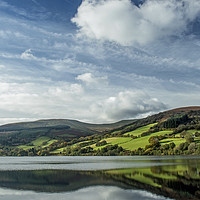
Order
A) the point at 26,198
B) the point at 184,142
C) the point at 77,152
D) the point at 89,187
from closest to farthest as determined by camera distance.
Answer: the point at 26,198
the point at 89,187
the point at 184,142
the point at 77,152

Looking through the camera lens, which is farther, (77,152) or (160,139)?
(77,152)

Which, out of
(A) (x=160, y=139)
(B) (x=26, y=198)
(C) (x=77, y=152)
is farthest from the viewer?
(C) (x=77, y=152)

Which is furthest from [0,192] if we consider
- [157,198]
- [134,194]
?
[157,198]

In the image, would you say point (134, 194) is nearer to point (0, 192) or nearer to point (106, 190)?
point (106, 190)

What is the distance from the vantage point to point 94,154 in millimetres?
179750

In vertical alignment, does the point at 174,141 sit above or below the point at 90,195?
above

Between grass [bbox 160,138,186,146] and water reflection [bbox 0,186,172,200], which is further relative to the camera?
grass [bbox 160,138,186,146]

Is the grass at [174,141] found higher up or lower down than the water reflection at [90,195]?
higher up

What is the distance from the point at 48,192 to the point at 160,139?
448ft

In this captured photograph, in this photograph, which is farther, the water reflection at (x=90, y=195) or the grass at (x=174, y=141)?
the grass at (x=174, y=141)

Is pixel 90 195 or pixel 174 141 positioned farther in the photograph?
pixel 174 141

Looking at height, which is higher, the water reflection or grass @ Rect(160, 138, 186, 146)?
grass @ Rect(160, 138, 186, 146)

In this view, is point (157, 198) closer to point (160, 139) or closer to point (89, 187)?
point (89, 187)

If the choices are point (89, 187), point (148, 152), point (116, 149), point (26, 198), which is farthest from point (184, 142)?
point (26, 198)
